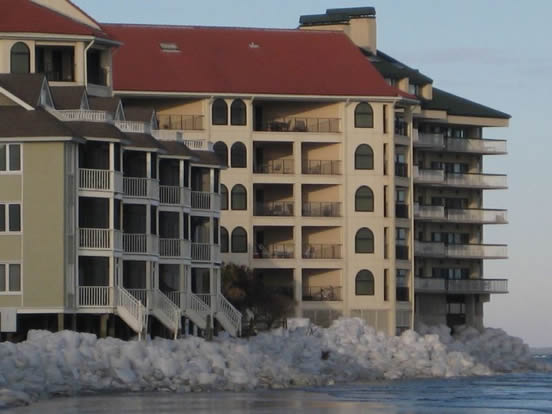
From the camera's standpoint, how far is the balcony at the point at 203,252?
85.1 meters

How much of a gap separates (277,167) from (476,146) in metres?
16.1

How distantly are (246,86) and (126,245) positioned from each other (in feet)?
110

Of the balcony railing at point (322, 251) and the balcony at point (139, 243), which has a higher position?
the balcony at point (139, 243)

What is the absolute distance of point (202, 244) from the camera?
85.8m

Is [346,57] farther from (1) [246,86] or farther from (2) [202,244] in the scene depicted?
(2) [202,244]

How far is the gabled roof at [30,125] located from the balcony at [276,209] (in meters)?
36.1

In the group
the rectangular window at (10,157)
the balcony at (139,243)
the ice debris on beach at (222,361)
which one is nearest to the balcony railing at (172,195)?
the balcony at (139,243)

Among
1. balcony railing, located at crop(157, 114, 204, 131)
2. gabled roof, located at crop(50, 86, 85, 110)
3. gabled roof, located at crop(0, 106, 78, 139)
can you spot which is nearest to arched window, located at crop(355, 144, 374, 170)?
balcony railing, located at crop(157, 114, 204, 131)

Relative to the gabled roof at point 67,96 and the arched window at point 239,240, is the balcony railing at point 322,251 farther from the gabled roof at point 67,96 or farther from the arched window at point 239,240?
the gabled roof at point 67,96

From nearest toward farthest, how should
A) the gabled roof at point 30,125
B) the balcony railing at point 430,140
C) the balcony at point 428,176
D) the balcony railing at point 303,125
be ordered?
the gabled roof at point 30,125 → the balcony railing at point 303,125 → the balcony at point 428,176 → the balcony railing at point 430,140

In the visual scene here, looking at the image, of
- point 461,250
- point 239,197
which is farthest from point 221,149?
point 461,250

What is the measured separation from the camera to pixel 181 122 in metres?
108

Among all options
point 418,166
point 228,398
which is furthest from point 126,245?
point 418,166

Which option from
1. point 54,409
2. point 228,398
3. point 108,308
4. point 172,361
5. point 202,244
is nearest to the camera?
point 54,409
